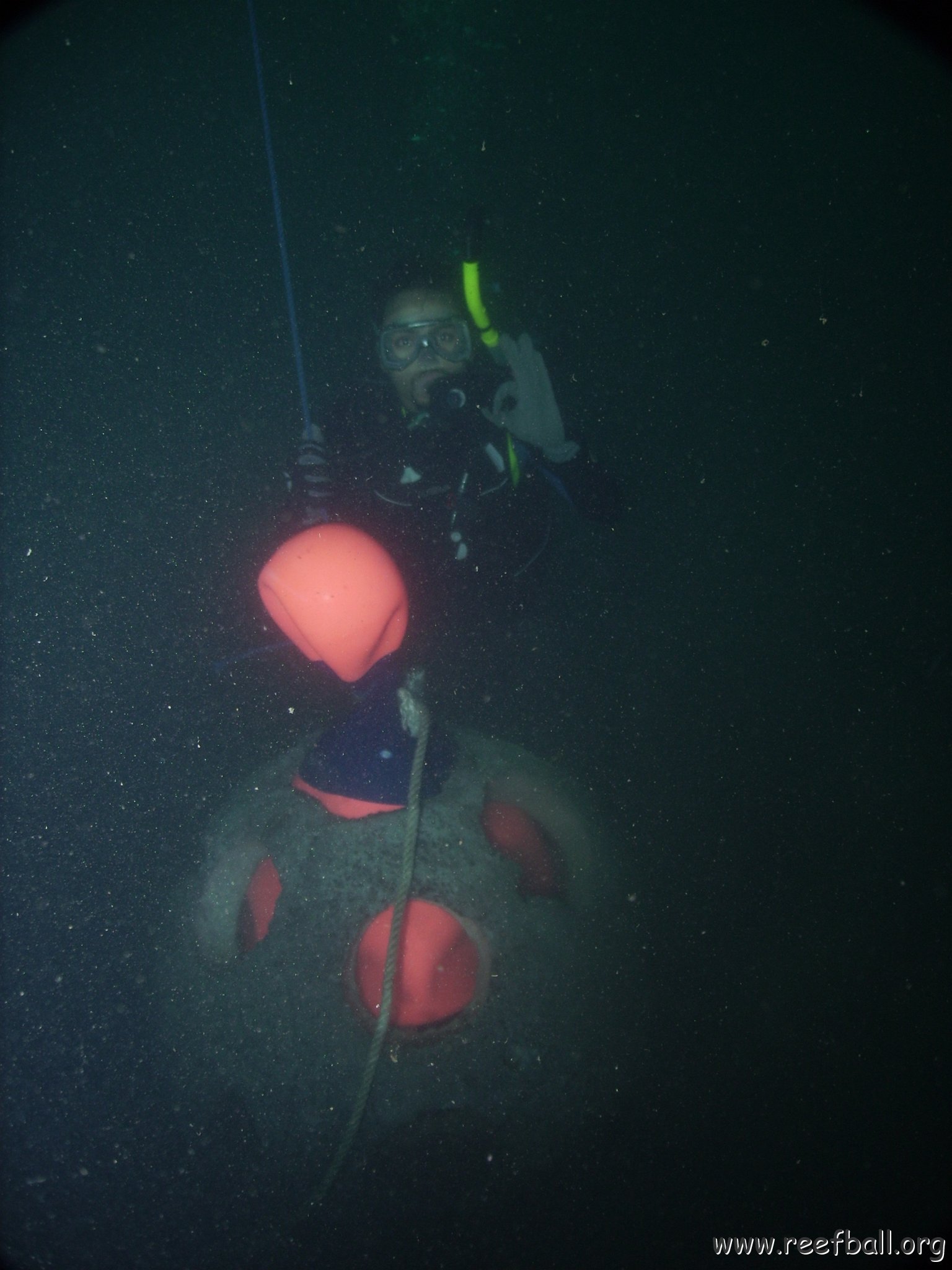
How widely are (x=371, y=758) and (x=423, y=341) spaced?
2.44 metres

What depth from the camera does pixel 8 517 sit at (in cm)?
648

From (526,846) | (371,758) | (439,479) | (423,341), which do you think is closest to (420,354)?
(423,341)

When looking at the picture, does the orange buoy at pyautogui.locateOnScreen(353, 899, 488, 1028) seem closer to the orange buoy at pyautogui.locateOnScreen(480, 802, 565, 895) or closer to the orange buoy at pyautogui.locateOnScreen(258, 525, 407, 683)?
the orange buoy at pyautogui.locateOnScreen(480, 802, 565, 895)

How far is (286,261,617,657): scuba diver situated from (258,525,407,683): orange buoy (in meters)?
0.79

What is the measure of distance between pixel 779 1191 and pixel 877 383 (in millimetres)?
15807

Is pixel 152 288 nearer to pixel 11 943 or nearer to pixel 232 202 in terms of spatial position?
pixel 232 202

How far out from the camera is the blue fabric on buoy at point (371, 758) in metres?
2.38

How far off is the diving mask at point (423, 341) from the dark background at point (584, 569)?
1.72 feet

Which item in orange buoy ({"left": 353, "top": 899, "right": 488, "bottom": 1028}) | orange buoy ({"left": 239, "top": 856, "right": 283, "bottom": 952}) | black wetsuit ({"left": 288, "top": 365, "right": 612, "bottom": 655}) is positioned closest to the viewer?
orange buoy ({"left": 353, "top": 899, "right": 488, "bottom": 1028})

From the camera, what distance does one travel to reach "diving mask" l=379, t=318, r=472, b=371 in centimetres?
323

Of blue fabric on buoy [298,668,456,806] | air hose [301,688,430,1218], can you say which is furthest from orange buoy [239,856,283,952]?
air hose [301,688,430,1218]

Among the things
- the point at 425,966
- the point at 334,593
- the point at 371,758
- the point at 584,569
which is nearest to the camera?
the point at 334,593

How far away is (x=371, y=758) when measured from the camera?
2428 millimetres

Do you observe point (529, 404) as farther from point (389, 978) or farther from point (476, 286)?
point (389, 978)
